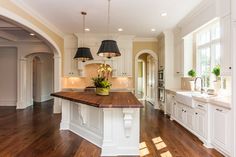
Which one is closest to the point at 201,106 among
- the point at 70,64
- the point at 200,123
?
the point at 200,123

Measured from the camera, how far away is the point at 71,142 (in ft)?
12.7

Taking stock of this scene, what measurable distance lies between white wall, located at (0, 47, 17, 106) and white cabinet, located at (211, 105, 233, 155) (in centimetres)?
843

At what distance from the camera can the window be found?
4.50 metres

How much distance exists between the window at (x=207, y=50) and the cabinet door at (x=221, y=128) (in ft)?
5.40

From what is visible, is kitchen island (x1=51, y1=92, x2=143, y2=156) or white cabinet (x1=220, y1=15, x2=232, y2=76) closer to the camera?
kitchen island (x1=51, y1=92, x2=143, y2=156)

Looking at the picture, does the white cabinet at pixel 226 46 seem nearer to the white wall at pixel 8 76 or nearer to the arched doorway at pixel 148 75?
the arched doorway at pixel 148 75

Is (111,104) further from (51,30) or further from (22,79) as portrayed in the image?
(22,79)

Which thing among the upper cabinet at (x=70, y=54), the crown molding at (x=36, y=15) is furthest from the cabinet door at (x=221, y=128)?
the upper cabinet at (x=70, y=54)

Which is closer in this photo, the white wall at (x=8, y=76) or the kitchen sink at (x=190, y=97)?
the kitchen sink at (x=190, y=97)

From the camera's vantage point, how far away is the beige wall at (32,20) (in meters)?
3.66

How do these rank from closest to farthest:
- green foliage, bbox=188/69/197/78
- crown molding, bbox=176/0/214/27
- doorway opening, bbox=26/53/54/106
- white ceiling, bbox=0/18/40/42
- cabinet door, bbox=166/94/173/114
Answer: crown molding, bbox=176/0/214/27 < green foliage, bbox=188/69/197/78 < cabinet door, bbox=166/94/173/114 < white ceiling, bbox=0/18/40/42 < doorway opening, bbox=26/53/54/106

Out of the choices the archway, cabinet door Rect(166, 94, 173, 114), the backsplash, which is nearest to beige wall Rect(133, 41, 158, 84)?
the backsplash

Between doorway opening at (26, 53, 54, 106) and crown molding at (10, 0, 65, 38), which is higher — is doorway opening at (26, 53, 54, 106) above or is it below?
below

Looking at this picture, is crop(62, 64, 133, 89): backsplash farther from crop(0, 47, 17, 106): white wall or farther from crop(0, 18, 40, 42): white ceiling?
crop(0, 47, 17, 106): white wall
